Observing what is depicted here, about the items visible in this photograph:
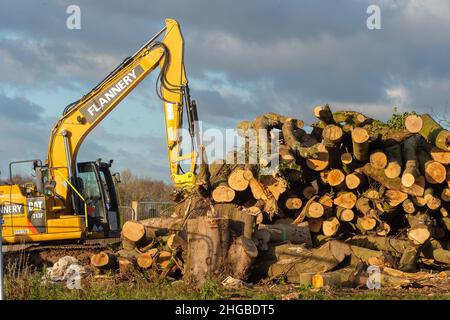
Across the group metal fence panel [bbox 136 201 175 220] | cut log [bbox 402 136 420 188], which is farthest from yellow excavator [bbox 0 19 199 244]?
metal fence panel [bbox 136 201 175 220]

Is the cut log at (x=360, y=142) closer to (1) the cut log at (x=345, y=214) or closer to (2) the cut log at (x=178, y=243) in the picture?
(1) the cut log at (x=345, y=214)

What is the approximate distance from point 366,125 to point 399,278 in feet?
10.5

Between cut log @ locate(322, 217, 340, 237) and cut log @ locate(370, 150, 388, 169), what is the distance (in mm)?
1323

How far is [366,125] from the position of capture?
1324cm

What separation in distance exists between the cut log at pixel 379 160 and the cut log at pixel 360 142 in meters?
0.17

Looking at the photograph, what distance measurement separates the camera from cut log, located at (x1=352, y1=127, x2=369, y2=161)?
39.9ft

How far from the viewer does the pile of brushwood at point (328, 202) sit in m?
11.6

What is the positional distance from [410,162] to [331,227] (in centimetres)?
184

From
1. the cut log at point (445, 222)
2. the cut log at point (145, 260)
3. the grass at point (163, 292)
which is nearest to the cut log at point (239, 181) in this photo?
the cut log at point (145, 260)

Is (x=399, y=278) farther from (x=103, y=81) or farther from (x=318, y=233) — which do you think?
(x=103, y=81)

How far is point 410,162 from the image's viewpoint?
41.7ft

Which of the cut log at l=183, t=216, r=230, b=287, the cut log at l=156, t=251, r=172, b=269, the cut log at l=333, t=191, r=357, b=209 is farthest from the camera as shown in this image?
the cut log at l=333, t=191, r=357, b=209

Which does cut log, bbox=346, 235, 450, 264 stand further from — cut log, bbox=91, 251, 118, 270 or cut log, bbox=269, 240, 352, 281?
cut log, bbox=91, 251, 118, 270
